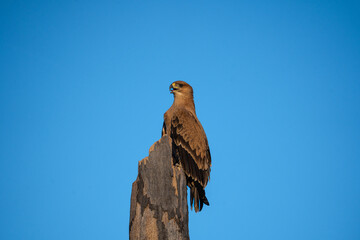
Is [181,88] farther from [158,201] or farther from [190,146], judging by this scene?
[158,201]

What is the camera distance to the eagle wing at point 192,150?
18.3 ft

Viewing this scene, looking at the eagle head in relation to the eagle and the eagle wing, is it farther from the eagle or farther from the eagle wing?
the eagle wing

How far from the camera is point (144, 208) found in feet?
13.8

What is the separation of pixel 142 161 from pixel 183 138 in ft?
5.03

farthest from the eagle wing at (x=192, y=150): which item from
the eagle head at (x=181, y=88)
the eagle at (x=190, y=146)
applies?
the eagle head at (x=181, y=88)

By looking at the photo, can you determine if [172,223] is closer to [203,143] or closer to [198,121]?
[203,143]

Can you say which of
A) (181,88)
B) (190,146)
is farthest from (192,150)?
(181,88)

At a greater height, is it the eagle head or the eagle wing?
the eagle head

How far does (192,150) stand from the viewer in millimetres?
5809

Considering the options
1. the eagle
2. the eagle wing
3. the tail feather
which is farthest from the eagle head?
the tail feather

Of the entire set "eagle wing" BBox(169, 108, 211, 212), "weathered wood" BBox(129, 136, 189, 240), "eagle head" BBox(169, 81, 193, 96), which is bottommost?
"weathered wood" BBox(129, 136, 189, 240)

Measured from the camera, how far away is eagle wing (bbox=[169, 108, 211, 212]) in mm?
5586

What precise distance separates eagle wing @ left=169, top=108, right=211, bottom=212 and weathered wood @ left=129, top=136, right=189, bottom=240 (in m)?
0.80

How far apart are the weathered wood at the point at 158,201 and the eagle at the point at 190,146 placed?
2.16 ft
